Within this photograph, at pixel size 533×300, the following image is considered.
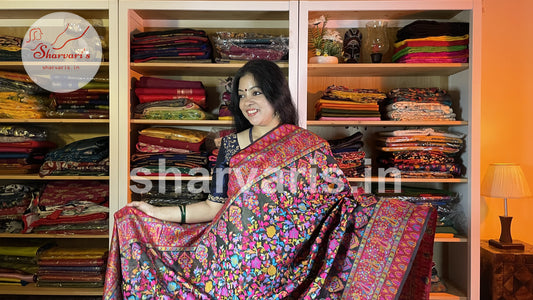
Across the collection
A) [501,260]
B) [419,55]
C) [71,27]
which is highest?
[71,27]

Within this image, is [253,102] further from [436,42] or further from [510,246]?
[510,246]

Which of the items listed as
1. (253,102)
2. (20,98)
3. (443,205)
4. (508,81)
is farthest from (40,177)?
(508,81)

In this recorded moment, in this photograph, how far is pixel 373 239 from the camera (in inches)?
66.3

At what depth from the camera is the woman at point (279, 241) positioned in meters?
1.66

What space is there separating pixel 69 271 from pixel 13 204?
57 cm

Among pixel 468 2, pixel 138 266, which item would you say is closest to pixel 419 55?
pixel 468 2

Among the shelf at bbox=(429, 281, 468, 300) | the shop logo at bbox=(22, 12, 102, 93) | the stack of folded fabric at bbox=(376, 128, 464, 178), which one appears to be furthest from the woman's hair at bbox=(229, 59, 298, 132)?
the shelf at bbox=(429, 281, 468, 300)

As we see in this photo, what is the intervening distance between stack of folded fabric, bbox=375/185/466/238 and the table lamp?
237 millimetres

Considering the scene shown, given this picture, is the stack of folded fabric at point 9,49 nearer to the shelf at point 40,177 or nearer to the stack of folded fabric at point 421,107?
the shelf at point 40,177

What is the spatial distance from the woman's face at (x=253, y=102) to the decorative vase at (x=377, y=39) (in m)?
1.18

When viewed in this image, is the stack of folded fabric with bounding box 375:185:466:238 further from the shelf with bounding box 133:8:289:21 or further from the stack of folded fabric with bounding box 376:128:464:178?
the shelf with bounding box 133:8:289:21

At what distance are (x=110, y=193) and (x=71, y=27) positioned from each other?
3.68 ft

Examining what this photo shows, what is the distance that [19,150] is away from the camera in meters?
2.86

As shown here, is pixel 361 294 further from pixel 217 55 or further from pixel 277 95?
pixel 217 55
